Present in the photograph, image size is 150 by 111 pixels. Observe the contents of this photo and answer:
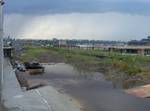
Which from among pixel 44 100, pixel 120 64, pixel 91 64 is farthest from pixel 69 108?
pixel 91 64

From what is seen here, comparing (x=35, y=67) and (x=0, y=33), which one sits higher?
(x=0, y=33)

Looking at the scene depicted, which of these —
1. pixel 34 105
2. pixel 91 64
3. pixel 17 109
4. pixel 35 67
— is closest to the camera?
pixel 17 109

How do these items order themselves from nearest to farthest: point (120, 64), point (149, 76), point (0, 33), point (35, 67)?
point (0, 33) → point (149, 76) → point (35, 67) → point (120, 64)

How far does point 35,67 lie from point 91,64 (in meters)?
24.5

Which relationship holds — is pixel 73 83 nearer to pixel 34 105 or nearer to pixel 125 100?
pixel 125 100

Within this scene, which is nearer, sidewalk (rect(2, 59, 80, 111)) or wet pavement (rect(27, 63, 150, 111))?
sidewalk (rect(2, 59, 80, 111))

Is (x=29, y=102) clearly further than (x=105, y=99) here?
No

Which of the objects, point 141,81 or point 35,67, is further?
point 35,67

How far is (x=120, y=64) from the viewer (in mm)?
103250

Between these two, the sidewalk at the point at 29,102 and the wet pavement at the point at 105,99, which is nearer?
the sidewalk at the point at 29,102

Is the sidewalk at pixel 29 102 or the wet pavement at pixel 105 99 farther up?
the sidewalk at pixel 29 102

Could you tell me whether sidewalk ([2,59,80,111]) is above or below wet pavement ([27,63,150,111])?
above

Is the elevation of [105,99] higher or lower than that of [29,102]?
lower

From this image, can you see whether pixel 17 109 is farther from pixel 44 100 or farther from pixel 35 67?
pixel 35 67
